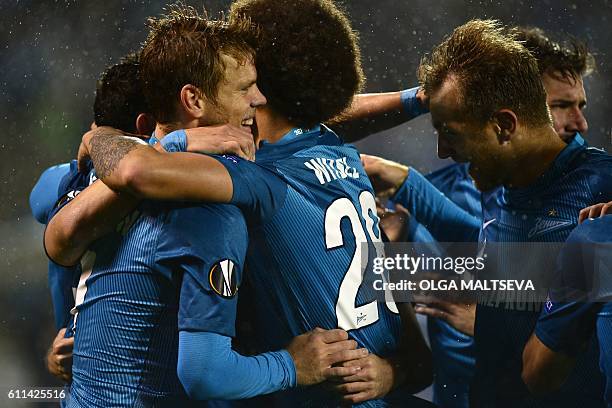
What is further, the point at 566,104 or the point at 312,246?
the point at 566,104

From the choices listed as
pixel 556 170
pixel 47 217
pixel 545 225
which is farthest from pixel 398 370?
pixel 47 217

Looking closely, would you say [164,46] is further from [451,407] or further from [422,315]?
[451,407]

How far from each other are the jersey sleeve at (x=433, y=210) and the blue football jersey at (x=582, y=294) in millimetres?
276

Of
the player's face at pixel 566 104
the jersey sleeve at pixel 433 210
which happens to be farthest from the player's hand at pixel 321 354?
the player's face at pixel 566 104

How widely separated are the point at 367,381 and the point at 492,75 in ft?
2.41

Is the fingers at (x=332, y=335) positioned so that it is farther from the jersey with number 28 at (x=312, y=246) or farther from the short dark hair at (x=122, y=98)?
the short dark hair at (x=122, y=98)

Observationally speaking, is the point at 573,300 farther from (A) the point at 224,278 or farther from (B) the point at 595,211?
(A) the point at 224,278

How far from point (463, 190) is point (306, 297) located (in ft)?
2.23

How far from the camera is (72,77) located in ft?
6.35

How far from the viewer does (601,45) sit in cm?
184

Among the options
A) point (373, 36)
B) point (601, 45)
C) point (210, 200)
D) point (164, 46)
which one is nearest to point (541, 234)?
point (601, 45)

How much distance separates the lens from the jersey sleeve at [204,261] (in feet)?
4.64

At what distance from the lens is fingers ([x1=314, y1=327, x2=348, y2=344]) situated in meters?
1.63

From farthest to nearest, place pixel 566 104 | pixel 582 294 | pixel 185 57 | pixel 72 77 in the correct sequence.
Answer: pixel 72 77 < pixel 566 104 < pixel 582 294 < pixel 185 57
